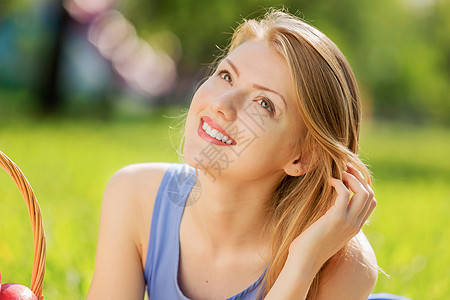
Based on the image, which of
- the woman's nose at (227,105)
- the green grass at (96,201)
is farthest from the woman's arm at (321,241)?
the green grass at (96,201)

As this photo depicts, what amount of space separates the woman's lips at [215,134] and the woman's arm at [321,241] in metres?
0.48

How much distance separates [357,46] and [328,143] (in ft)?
34.3

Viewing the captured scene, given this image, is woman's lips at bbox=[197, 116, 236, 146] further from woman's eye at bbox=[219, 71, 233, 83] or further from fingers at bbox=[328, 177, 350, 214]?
fingers at bbox=[328, 177, 350, 214]

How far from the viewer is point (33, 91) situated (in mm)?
12422

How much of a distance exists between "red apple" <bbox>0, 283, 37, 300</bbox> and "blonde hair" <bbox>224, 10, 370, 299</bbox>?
3.33ft

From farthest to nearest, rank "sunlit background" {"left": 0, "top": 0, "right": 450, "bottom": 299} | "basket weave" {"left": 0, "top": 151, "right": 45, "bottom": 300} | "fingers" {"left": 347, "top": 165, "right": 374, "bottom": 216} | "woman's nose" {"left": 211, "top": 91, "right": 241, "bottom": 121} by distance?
"sunlit background" {"left": 0, "top": 0, "right": 450, "bottom": 299}
"fingers" {"left": 347, "top": 165, "right": 374, "bottom": 216}
"woman's nose" {"left": 211, "top": 91, "right": 241, "bottom": 121}
"basket weave" {"left": 0, "top": 151, "right": 45, "bottom": 300}

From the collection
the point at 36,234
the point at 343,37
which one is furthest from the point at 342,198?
the point at 343,37

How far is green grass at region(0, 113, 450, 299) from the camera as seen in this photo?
11.8 feet

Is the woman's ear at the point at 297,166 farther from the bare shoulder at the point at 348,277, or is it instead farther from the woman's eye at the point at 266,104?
the bare shoulder at the point at 348,277

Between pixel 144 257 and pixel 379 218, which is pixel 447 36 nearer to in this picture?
pixel 379 218

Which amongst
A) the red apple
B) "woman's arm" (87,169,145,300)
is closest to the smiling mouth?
"woman's arm" (87,169,145,300)

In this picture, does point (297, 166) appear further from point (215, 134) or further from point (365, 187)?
point (215, 134)

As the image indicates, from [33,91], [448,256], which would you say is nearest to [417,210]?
[448,256]

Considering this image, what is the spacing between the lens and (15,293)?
5.76ft
